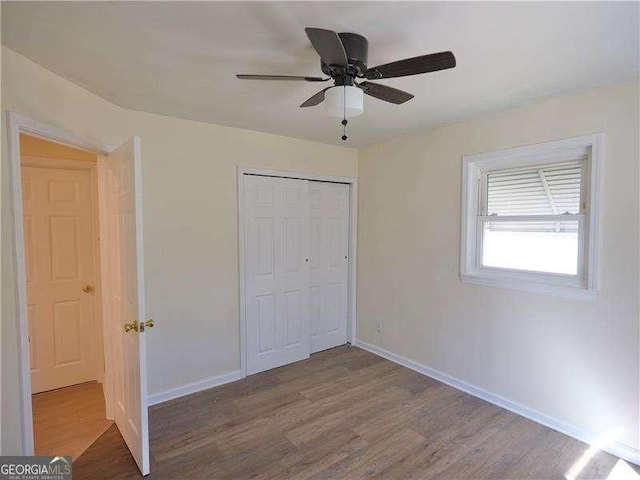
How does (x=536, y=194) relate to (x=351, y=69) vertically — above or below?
below

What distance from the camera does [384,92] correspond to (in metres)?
1.79

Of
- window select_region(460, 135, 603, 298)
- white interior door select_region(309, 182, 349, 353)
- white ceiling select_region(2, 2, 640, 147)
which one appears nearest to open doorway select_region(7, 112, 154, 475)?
white ceiling select_region(2, 2, 640, 147)

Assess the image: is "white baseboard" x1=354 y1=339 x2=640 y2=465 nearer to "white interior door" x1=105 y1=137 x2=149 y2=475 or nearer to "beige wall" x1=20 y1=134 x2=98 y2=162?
"white interior door" x1=105 y1=137 x2=149 y2=475

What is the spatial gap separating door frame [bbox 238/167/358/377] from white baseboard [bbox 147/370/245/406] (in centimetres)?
11

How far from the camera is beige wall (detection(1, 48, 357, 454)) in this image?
2.71 meters

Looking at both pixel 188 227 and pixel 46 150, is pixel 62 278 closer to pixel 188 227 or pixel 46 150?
pixel 46 150

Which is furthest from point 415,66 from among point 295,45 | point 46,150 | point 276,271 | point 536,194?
point 46,150

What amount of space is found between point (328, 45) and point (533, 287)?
7.62 ft

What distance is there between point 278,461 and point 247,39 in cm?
243

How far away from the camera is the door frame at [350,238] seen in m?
3.21

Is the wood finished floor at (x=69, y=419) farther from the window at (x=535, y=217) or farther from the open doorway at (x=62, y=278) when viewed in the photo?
the window at (x=535, y=217)

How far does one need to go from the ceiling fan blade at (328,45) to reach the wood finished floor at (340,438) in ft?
7.40

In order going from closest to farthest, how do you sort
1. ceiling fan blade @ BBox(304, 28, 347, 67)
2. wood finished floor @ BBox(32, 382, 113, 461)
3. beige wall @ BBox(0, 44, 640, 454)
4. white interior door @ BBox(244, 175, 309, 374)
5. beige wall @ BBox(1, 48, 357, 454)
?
1. ceiling fan blade @ BBox(304, 28, 347, 67)
2. beige wall @ BBox(0, 44, 640, 454)
3. wood finished floor @ BBox(32, 382, 113, 461)
4. beige wall @ BBox(1, 48, 357, 454)
5. white interior door @ BBox(244, 175, 309, 374)

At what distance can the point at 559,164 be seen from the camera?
2531mm
